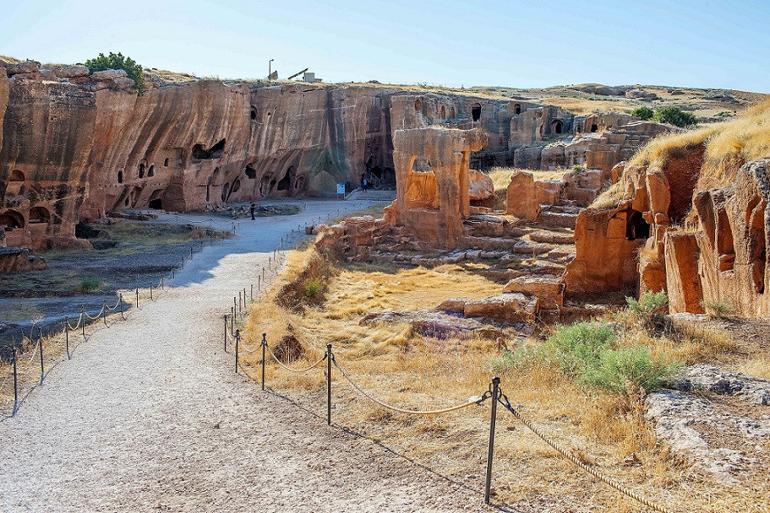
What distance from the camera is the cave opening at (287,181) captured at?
47056 mm

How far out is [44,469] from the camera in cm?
743

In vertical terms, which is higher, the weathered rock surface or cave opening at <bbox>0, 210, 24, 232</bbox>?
cave opening at <bbox>0, 210, 24, 232</bbox>

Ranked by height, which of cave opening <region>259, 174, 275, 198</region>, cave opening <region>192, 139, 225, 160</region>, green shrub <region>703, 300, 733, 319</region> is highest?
cave opening <region>192, 139, 225, 160</region>

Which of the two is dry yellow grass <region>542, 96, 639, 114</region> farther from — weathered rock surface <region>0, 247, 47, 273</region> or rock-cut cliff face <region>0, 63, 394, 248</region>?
weathered rock surface <region>0, 247, 47, 273</region>

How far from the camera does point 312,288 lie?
1964cm

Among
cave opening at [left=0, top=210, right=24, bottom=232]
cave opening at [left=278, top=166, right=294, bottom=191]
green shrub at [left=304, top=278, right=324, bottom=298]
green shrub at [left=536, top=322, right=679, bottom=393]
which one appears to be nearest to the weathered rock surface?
cave opening at [left=0, top=210, right=24, bottom=232]

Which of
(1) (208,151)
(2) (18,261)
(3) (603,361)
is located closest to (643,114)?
(1) (208,151)

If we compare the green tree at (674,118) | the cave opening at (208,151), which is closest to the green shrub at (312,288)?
the cave opening at (208,151)

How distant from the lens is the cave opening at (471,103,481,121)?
5015cm

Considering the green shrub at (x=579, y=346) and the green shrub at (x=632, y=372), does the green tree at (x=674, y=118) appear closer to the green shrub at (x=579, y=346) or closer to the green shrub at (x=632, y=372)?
the green shrub at (x=579, y=346)

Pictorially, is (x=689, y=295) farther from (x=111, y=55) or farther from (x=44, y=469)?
(x=111, y=55)

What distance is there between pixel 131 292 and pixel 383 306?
698 cm

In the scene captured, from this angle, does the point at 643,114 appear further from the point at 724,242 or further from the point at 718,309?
the point at 718,309

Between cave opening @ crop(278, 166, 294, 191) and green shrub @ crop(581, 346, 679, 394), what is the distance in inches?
1610
